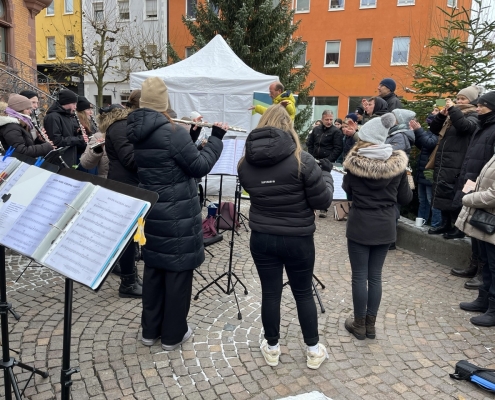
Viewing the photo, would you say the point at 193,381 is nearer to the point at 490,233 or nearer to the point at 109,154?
the point at 109,154

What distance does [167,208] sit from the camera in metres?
2.91

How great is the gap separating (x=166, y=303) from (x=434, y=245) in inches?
155

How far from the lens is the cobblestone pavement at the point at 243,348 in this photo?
2.78 metres

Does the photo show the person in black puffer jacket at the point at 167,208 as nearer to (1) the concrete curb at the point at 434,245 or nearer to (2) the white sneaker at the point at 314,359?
(2) the white sneaker at the point at 314,359

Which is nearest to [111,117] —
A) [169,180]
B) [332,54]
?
[169,180]

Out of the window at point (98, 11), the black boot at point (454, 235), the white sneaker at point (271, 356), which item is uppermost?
the window at point (98, 11)

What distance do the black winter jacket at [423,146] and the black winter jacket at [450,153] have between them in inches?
7.2

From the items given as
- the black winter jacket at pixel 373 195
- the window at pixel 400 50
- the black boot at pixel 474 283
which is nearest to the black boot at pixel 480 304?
the black boot at pixel 474 283

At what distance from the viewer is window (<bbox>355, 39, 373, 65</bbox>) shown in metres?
24.2

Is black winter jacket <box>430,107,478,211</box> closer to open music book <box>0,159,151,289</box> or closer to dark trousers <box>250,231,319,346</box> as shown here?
dark trousers <box>250,231,319,346</box>

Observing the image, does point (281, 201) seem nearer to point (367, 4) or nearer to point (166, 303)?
point (166, 303)

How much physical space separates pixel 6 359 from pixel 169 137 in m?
1.75

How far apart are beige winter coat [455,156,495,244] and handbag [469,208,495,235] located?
0.04 m

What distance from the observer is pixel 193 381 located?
2.81m
